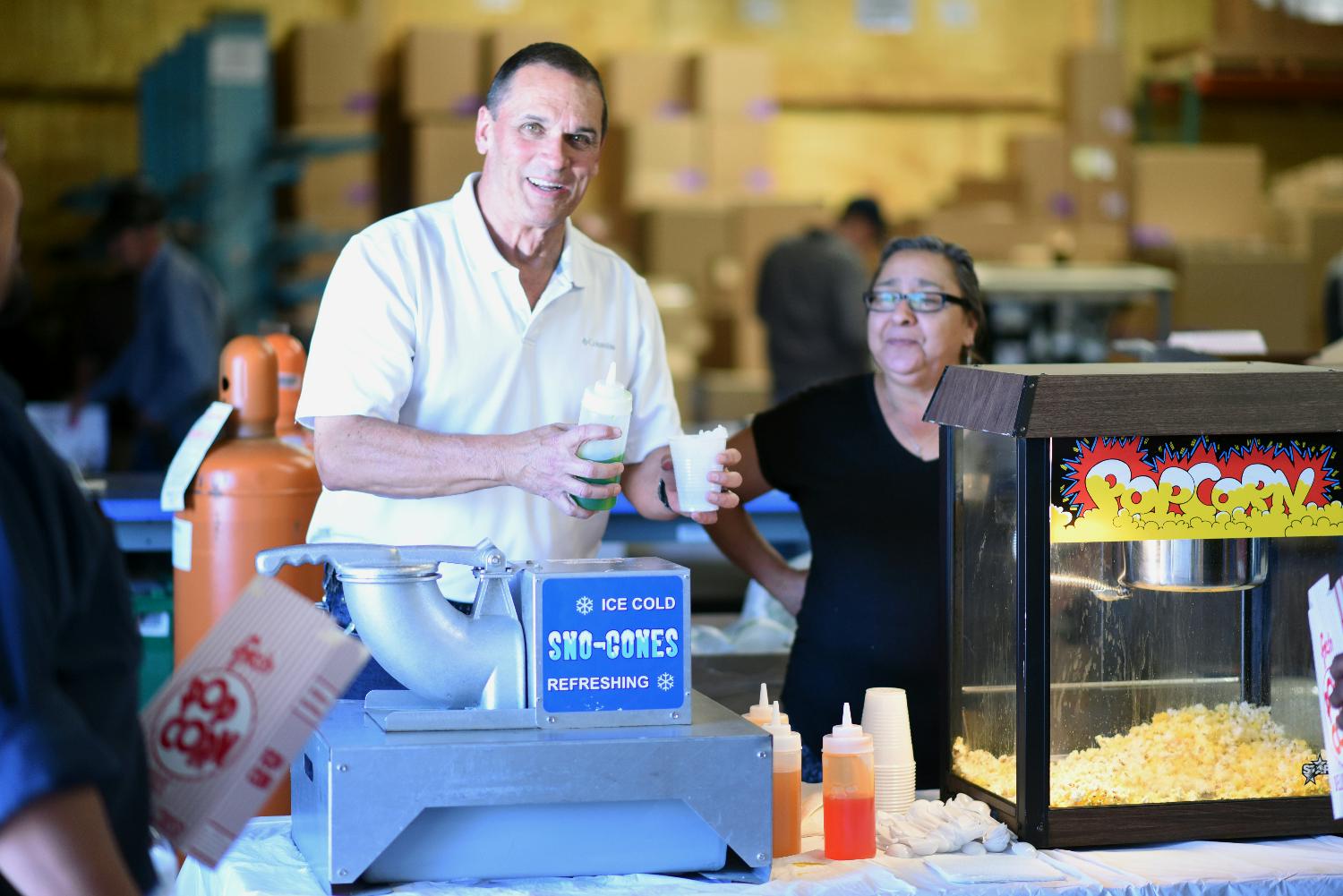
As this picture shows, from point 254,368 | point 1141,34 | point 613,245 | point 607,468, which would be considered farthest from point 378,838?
point 1141,34

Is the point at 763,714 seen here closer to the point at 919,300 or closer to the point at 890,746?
the point at 890,746

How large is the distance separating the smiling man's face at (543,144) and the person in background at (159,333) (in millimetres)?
4160

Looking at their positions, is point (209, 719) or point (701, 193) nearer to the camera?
point (209, 719)

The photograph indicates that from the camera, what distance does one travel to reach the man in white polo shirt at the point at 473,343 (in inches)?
92.4

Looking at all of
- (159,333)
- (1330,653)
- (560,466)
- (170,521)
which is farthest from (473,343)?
(159,333)

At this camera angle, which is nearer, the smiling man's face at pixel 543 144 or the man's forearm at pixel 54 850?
the man's forearm at pixel 54 850

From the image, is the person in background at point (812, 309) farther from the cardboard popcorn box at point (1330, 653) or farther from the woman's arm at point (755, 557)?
the cardboard popcorn box at point (1330, 653)

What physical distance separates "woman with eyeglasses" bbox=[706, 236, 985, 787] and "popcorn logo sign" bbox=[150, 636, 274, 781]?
124cm

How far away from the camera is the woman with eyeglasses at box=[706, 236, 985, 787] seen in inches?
104

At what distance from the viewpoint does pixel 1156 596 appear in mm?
2062

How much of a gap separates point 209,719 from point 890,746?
998 mm

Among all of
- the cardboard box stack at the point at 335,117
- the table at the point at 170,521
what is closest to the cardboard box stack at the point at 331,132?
the cardboard box stack at the point at 335,117

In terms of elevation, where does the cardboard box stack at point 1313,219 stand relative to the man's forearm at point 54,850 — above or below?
above

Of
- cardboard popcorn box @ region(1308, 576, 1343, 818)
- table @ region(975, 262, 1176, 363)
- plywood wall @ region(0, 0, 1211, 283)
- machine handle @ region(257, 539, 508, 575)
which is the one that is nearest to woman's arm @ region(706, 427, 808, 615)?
machine handle @ region(257, 539, 508, 575)
